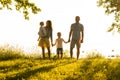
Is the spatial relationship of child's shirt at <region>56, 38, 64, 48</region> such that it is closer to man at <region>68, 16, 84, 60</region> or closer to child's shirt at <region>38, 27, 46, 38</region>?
child's shirt at <region>38, 27, 46, 38</region>

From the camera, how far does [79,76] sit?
42.9 feet

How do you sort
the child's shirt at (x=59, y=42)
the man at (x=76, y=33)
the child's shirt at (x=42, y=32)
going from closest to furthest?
the man at (x=76, y=33)
the child's shirt at (x=42, y=32)
the child's shirt at (x=59, y=42)

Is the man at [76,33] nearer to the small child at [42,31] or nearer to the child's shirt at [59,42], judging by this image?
the small child at [42,31]

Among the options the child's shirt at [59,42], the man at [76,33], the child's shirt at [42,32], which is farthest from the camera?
the child's shirt at [59,42]

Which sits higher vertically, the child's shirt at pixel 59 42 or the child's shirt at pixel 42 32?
the child's shirt at pixel 42 32

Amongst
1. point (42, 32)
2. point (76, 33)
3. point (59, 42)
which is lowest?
point (59, 42)

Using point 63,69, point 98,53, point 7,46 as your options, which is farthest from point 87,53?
point 63,69

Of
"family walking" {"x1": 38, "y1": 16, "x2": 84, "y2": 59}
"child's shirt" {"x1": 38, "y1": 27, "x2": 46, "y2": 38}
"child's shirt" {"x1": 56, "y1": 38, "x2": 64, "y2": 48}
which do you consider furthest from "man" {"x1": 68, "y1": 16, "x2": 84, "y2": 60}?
"child's shirt" {"x1": 56, "y1": 38, "x2": 64, "y2": 48}

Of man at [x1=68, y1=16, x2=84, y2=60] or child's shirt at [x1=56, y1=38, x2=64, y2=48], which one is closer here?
man at [x1=68, y1=16, x2=84, y2=60]

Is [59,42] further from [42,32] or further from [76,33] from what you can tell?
[76,33]

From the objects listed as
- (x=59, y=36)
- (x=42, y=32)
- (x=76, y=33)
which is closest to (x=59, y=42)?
(x=59, y=36)

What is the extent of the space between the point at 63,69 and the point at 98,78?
1.99 metres

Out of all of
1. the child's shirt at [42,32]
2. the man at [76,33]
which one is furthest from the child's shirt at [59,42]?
the man at [76,33]

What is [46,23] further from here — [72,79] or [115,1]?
[115,1]
